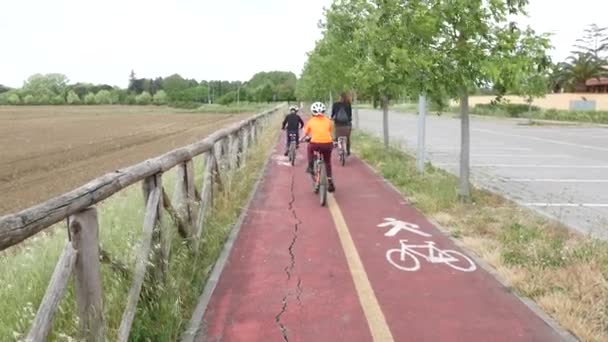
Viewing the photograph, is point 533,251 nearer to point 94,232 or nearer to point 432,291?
point 432,291

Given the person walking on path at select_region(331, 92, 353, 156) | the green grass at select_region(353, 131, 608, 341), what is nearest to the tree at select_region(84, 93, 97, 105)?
the person walking on path at select_region(331, 92, 353, 156)

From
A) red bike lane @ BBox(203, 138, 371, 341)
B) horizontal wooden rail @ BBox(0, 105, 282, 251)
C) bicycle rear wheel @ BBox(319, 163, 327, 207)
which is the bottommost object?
red bike lane @ BBox(203, 138, 371, 341)

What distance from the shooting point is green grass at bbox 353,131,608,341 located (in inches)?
198

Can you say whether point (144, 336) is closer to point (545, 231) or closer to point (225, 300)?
point (225, 300)

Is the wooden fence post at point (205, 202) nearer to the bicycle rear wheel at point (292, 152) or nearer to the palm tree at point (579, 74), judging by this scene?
the bicycle rear wheel at point (292, 152)

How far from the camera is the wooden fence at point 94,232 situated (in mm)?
2844

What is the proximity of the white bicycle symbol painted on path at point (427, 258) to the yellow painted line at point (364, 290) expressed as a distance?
439 mm

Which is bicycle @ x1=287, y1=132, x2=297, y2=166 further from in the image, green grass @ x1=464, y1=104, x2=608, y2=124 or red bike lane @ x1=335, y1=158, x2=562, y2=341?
green grass @ x1=464, y1=104, x2=608, y2=124

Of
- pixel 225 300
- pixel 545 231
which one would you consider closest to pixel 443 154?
pixel 545 231

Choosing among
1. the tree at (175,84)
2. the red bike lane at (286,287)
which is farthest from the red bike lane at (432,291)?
the tree at (175,84)

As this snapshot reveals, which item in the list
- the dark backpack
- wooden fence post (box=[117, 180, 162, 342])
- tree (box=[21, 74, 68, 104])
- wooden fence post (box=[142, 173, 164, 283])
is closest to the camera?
wooden fence post (box=[117, 180, 162, 342])

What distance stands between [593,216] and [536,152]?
1191 cm

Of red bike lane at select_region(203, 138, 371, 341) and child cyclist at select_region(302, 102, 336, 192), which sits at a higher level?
child cyclist at select_region(302, 102, 336, 192)

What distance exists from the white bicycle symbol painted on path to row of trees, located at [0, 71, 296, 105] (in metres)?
107
